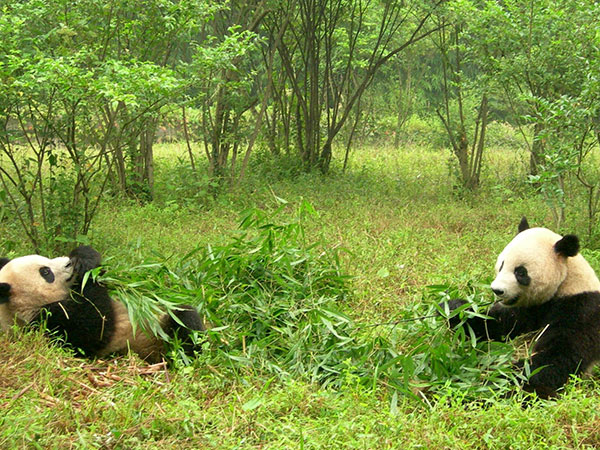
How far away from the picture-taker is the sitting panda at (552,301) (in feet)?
11.2

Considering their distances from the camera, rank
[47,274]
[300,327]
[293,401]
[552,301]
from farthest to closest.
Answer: [300,327], [47,274], [552,301], [293,401]

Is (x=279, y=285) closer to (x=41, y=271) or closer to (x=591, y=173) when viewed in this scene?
(x=41, y=271)

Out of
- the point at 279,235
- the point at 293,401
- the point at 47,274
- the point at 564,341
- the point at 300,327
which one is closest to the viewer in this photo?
the point at 293,401

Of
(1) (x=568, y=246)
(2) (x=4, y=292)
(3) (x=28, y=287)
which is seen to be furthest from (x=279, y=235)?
(1) (x=568, y=246)

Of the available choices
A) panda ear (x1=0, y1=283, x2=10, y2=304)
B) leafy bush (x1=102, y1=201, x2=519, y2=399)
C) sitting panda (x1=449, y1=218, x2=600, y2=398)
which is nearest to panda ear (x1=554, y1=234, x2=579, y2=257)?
sitting panda (x1=449, y1=218, x2=600, y2=398)

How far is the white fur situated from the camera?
11.5 feet

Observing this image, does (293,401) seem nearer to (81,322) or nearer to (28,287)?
(81,322)

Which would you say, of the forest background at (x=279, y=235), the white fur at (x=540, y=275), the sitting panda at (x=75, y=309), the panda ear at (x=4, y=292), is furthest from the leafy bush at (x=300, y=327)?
the panda ear at (x=4, y=292)

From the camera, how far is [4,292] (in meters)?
3.52

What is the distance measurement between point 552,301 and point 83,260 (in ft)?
8.71

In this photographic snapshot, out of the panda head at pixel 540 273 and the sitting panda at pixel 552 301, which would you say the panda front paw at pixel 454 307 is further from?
the panda head at pixel 540 273

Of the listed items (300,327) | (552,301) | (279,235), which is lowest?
(300,327)

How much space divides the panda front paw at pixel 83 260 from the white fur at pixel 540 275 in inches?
89.3

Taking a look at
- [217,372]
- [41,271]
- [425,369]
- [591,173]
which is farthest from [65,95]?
Result: [591,173]
